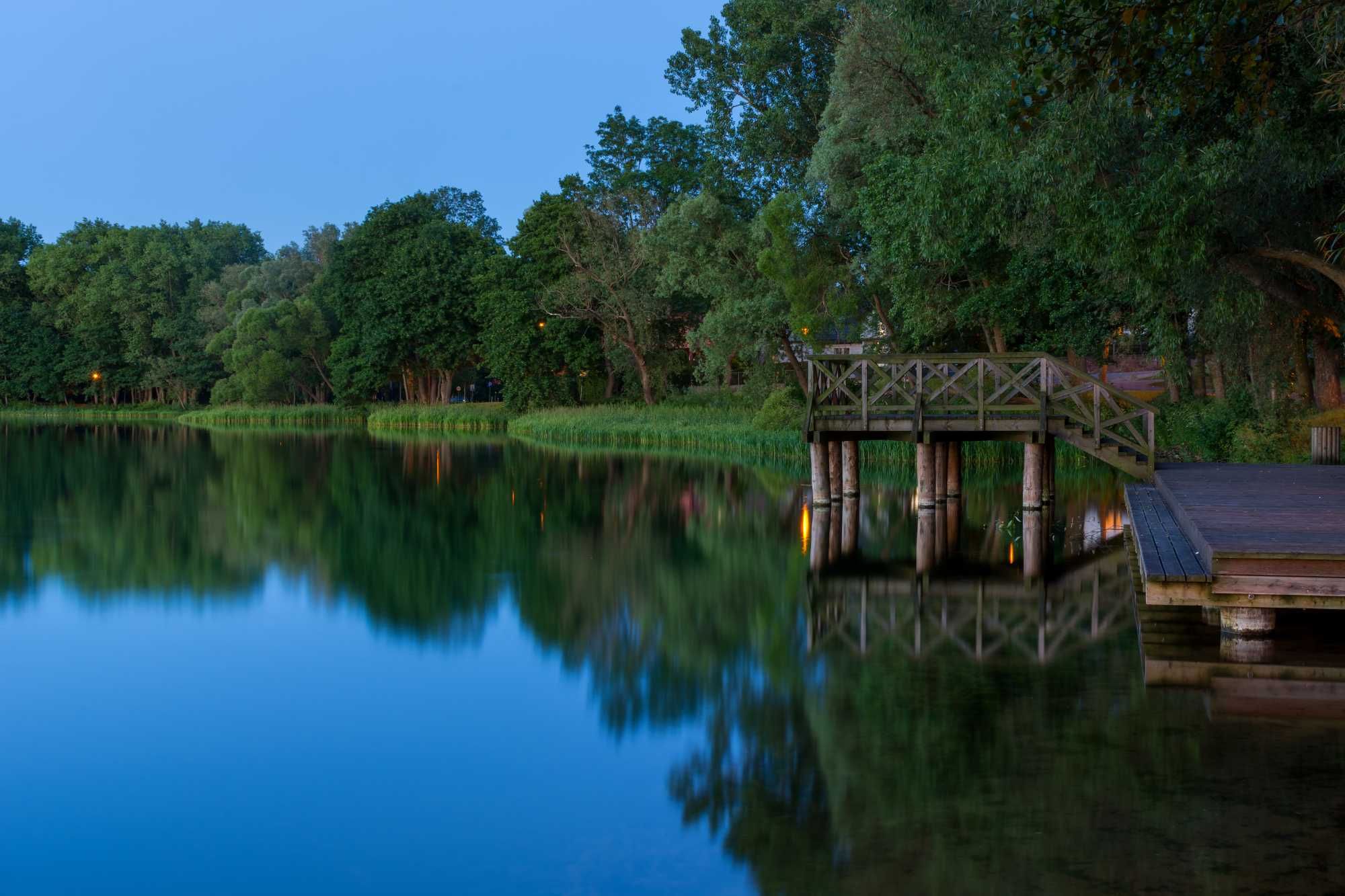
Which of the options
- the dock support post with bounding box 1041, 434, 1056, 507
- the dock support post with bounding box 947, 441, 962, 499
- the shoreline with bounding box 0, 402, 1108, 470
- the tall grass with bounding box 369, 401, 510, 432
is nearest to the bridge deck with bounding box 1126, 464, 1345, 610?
the dock support post with bounding box 1041, 434, 1056, 507

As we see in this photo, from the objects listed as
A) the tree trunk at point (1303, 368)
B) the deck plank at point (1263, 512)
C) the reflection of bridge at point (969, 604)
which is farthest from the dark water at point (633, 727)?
the tree trunk at point (1303, 368)

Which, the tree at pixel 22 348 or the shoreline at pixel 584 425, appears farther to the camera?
the tree at pixel 22 348

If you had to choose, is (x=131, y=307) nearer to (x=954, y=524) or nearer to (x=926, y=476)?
(x=926, y=476)

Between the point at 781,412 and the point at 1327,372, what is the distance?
1530 cm

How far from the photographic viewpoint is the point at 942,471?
851 inches

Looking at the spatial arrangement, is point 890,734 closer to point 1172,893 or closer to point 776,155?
point 1172,893

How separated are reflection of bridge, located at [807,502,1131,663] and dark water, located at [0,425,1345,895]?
2.7 inches

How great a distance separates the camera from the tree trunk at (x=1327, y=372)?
74.6ft

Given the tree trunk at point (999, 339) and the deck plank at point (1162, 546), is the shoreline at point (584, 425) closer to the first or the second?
the tree trunk at point (999, 339)

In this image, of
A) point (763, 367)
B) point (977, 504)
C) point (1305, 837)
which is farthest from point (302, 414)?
point (1305, 837)

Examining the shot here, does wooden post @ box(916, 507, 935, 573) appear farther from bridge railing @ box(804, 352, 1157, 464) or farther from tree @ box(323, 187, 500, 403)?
tree @ box(323, 187, 500, 403)

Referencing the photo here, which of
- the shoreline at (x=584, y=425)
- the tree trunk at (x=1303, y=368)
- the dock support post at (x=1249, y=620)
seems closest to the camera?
the dock support post at (x=1249, y=620)

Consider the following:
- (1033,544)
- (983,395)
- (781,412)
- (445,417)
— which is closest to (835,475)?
(983,395)

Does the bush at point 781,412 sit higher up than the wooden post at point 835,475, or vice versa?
the bush at point 781,412
